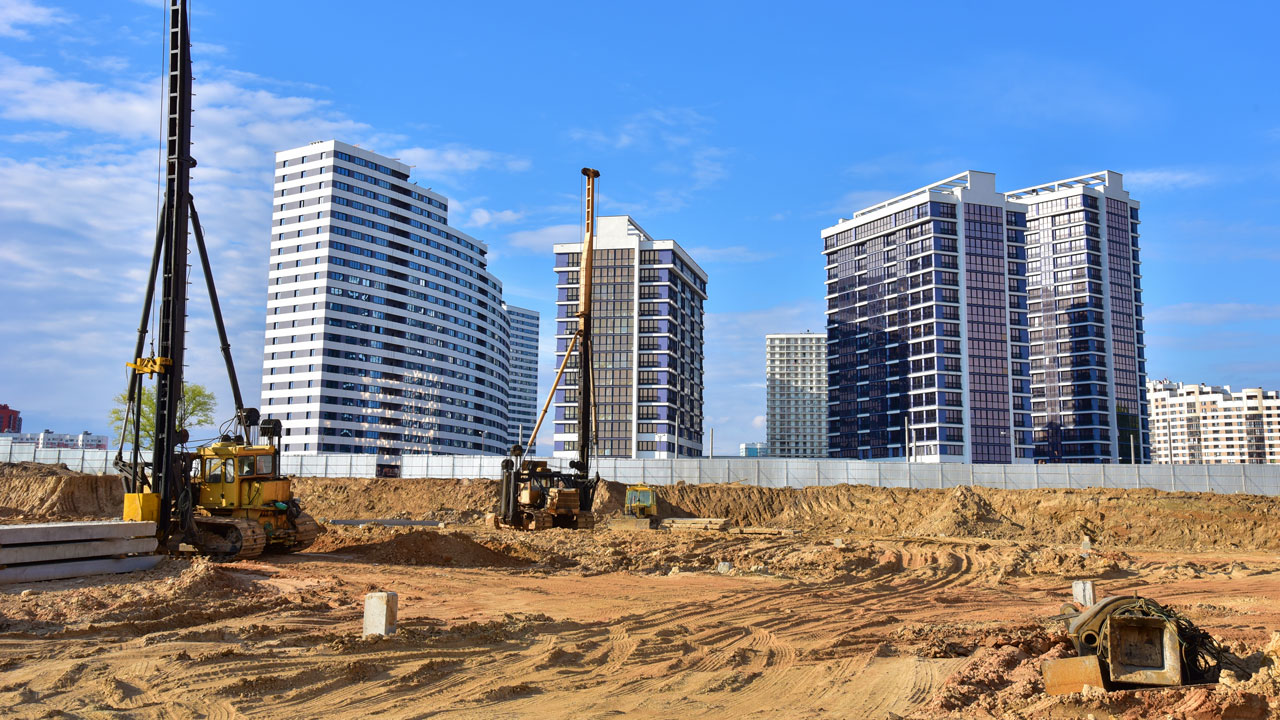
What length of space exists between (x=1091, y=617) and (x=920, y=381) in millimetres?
108913

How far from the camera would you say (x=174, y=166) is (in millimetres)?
22656

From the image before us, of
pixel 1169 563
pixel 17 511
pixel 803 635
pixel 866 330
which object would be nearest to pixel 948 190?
pixel 866 330

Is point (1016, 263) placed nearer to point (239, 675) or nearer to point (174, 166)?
point (174, 166)

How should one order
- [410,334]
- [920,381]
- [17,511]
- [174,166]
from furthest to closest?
[410,334] < [920,381] < [17,511] < [174,166]

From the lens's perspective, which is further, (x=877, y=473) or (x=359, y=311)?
(x=359, y=311)

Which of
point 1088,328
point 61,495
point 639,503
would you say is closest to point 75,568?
point 639,503

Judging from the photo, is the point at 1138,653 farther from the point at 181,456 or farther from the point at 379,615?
the point at 181,456

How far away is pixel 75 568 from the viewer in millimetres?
17812

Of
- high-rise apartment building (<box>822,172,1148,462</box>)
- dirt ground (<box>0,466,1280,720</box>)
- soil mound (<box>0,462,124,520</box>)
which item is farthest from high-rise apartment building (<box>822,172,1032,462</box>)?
soil mound (<box>0,462,124,520</box>)

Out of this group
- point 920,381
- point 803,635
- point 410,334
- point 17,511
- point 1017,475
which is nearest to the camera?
point 803,635

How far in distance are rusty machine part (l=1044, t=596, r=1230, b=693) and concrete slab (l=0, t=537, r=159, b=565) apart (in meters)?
17.6

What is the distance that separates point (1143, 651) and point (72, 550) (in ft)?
61.0

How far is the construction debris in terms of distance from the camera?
16875mm

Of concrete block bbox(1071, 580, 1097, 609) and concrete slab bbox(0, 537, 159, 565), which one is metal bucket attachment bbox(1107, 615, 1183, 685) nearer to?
concrete block bbox(1071, 580, 1097, 609)
